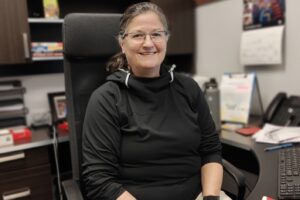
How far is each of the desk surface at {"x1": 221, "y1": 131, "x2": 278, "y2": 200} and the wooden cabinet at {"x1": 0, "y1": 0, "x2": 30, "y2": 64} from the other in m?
1.31

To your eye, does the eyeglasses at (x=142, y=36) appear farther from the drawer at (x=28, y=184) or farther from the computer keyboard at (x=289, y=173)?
the drawer at (x=28, y=184)

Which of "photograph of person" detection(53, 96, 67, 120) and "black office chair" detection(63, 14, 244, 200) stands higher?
"black office chair" detection(63, 14, 244, 200)

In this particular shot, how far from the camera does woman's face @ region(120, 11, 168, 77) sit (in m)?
1.10

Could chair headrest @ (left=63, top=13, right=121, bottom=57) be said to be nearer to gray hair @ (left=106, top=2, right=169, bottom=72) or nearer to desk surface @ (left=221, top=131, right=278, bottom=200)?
gray hair @ (left=106, top=2, right=169, bottom=72)

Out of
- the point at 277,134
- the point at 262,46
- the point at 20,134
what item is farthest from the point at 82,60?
the point at 262,46

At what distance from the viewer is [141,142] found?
1.08 m

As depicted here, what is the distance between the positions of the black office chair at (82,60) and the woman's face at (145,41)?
156mm

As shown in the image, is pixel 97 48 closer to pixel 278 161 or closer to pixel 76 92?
pixel 76 92

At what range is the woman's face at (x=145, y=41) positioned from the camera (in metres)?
1.10

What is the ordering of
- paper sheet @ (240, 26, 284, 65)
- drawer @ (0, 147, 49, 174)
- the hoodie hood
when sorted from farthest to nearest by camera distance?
paper sheet @ (240, 26, 284, 65)
drawer @ (0, 147, 49, 174)
the hoodie hood

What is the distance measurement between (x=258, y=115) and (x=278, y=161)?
2.73ft

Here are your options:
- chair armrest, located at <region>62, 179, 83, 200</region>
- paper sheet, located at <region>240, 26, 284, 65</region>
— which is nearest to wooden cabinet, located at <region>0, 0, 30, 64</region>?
chair armrest, located at <region>62, 179, 83, 200</region>

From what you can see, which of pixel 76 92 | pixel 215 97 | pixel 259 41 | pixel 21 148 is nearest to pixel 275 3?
pixel 259 41

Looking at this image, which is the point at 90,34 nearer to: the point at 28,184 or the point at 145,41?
the point at 145,41
